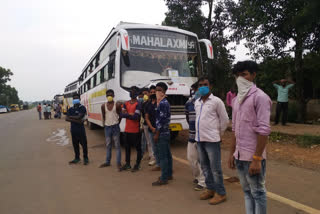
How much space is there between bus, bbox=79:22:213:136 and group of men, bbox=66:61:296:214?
1372 mm

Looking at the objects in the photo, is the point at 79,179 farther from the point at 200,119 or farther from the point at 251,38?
the point at 251,38

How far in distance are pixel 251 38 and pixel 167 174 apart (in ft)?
23.3

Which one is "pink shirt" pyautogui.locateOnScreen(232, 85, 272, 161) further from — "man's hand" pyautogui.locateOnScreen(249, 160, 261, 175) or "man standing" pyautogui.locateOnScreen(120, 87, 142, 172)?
"man standing" pyautogui.locateOnScreen(120, 87, 142, 172)

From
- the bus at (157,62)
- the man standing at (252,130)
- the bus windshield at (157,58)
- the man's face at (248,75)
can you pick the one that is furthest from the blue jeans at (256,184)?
the bus windshield at (157,58)

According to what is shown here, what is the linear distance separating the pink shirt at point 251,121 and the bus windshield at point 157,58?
16.3 ft

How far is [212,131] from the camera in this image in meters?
3.29

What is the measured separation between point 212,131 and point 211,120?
5.7 inches

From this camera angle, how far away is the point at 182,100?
716cm

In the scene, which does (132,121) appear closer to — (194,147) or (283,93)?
(194,147)

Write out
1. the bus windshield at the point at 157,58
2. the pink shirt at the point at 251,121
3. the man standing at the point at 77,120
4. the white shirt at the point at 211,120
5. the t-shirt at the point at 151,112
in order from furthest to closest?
the bus windshield at the point at 157,58 < the man standing at the point at 77,120 < the t-shirt at the point at 151,112 < the white shirt at the point at 211,120 < the pink shirt at the point at 251,121

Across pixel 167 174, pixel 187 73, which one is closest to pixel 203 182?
pixel 167 174

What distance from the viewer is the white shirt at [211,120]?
3.29 metres

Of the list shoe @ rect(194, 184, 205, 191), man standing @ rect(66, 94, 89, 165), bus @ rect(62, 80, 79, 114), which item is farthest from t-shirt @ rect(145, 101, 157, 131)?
bus @ rect(62, 80, 79, 114)

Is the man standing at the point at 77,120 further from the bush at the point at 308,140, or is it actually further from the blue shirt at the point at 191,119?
the bush at the point at 308,140
